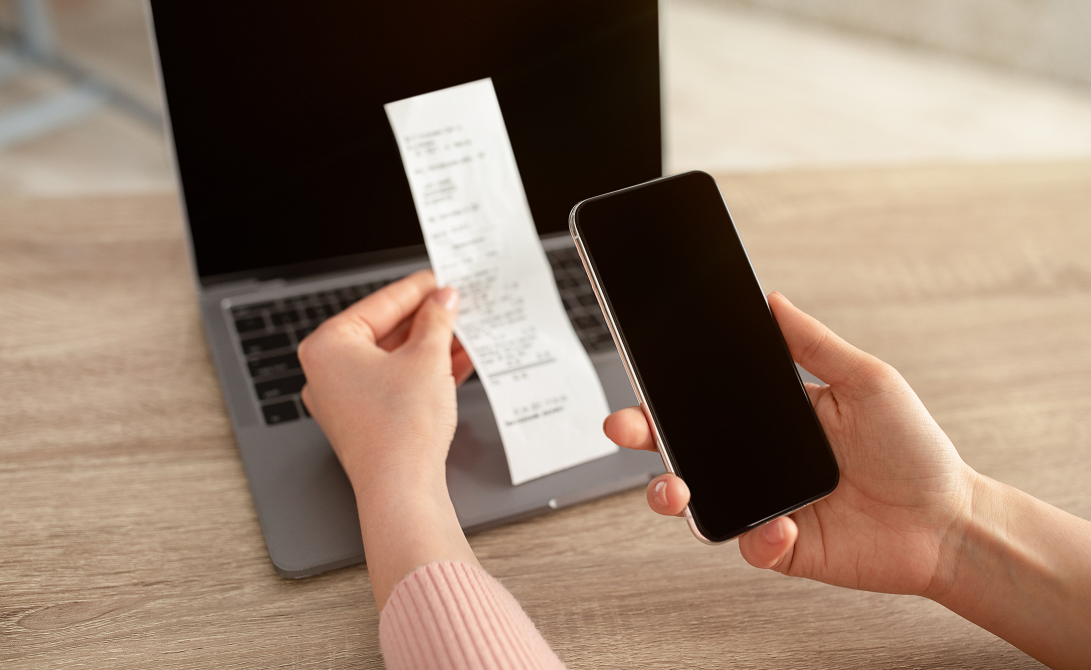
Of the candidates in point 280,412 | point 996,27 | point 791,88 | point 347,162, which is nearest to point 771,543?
point 280,412

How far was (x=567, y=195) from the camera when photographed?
844mm

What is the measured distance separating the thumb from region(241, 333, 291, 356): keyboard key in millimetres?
154

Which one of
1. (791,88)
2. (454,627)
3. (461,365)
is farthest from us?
(791,88)

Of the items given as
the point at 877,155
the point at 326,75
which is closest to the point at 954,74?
the point at 877,155

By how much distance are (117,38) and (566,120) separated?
278 cm

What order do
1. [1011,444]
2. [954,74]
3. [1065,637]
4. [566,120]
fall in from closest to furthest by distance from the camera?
[1065,637] < [1011,444] < [566,120] < [954,74]

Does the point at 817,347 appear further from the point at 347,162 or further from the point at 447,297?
the point at 347,162

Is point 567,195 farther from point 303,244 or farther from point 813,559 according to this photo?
point 813,559

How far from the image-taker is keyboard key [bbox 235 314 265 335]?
2.38 feet

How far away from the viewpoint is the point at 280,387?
26.6 inches

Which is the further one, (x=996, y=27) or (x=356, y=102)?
(x=996, y=27)

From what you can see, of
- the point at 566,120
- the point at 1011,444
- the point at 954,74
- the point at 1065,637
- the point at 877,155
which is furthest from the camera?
the point at 954,74

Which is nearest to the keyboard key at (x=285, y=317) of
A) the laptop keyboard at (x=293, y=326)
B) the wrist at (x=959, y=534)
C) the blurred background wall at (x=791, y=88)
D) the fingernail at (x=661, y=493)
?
the laptop keyboard at (x=293, y=326)

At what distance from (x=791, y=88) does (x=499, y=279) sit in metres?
2.32
